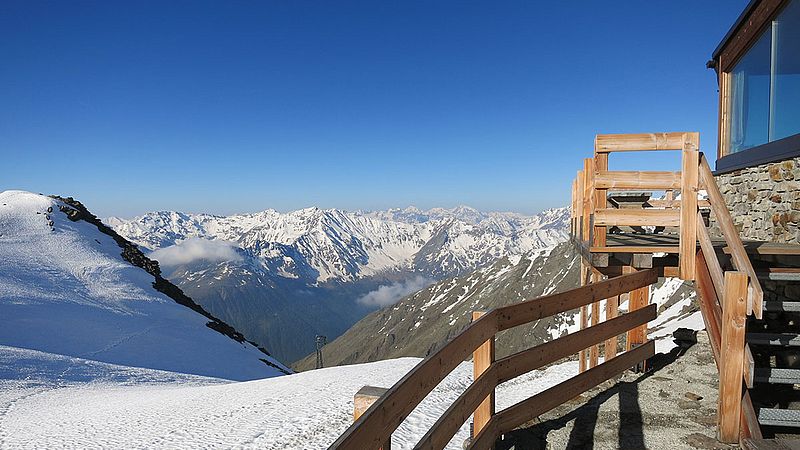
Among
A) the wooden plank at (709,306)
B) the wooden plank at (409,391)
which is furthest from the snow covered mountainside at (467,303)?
the wooden plank at (409,391)

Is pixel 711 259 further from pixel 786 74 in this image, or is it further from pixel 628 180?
pixel 786 74

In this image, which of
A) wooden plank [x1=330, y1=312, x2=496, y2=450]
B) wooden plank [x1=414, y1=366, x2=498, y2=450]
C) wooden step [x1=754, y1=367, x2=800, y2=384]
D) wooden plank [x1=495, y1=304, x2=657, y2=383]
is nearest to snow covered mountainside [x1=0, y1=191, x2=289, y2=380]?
wooden plank [x1=495, y1=304, x2=657, y2=383]

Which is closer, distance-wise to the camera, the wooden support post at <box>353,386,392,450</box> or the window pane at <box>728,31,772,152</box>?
the wooden support post at <box>353,386,392,450</box>

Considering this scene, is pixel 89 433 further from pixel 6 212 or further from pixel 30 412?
pixel 6 212

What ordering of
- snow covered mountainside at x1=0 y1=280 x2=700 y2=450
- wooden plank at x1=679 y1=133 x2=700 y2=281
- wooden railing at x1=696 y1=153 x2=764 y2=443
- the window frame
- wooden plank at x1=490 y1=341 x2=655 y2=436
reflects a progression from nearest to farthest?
1. wooden railing at x1=696 y1=153 x2=764 y2=443
2. wooden plank at x1=490 y1=341 x2=655 y2=436
3. wooden plank at x1=679 y1=133 x2=700 y2=281
4. the window frame
5. snow covered mountainside at x1=0 y1=280 x2=700 y2=450

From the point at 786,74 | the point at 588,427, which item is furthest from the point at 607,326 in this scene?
the point at 786,74

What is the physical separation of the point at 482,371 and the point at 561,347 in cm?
153

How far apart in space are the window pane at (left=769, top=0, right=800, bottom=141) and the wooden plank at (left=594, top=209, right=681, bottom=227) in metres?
3.66

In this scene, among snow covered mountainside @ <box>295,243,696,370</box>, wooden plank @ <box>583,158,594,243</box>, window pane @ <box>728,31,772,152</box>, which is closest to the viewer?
wooden plank @ <box>583,158,594,243</box>

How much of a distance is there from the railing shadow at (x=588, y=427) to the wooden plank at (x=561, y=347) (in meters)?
0.77

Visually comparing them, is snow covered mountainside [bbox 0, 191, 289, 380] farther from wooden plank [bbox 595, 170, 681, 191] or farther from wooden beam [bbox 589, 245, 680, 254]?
wooden plank [bbox 595, 170, 681, 191]

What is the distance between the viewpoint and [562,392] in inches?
227

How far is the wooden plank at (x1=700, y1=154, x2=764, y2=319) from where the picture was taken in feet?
14.6

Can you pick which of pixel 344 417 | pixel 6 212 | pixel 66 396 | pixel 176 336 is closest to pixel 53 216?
pixel 6 212
